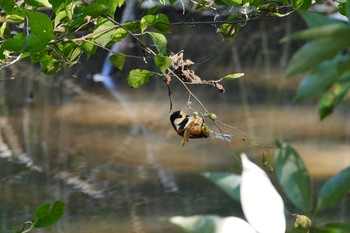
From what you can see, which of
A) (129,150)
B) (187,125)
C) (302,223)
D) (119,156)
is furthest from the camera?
(129,150)

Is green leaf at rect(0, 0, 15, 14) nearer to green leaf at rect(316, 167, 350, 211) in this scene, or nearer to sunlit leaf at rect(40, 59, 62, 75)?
sunlit leaf at rect(40, 59, 62, 75)

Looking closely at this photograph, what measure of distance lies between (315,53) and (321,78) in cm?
1

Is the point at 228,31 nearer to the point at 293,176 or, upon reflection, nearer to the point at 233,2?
the point at 233,2

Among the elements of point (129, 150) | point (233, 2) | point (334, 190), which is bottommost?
point (129, 150)

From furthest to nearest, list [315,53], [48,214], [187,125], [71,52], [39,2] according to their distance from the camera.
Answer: [71,52] → [39,2] → [187,125] → [48,214] → [315,53]

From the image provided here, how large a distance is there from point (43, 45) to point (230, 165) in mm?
2871

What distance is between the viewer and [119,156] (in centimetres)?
385

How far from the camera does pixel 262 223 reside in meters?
0.32

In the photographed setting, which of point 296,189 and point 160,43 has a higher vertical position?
point 296,189

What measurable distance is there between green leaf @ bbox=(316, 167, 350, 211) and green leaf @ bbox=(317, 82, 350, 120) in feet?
0.10

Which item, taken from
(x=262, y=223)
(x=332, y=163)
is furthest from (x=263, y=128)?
(x=262, y=223)

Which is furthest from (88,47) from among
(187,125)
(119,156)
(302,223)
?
(119,156)

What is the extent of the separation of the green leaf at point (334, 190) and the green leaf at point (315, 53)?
5 cm

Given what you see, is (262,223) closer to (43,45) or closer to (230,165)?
(43,45)
